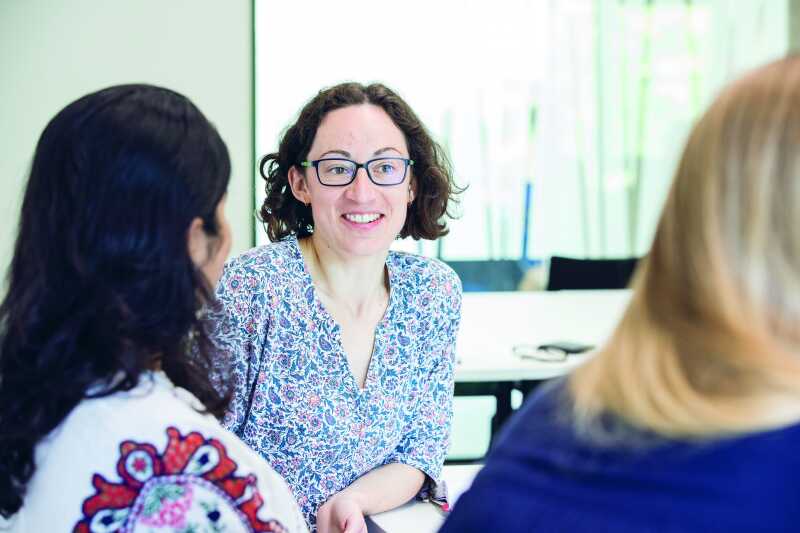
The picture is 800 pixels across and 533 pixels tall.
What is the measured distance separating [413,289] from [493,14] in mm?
3890

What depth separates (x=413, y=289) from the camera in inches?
78.0

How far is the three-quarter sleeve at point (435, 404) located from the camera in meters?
1.83

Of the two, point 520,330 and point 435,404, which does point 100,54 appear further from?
point 435,404

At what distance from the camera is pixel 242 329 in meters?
1.78

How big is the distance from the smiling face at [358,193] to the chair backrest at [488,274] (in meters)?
3.67

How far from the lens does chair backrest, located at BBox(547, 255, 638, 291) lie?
163 inches

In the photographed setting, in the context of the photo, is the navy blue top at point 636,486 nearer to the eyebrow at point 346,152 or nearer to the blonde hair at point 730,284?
the blonde hair at point 730,284

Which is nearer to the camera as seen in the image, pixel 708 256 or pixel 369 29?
pixel 708 256

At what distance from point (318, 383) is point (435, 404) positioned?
0.27 m

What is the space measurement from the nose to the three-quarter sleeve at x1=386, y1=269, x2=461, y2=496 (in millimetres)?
275

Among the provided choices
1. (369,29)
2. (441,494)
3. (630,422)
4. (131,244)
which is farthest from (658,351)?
(369,29)

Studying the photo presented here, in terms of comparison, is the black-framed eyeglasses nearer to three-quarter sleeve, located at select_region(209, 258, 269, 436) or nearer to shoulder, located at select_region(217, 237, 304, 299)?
shoulder, located at select_region(217, 237, 304, 299)

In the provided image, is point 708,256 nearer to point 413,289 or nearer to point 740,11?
point 413,289

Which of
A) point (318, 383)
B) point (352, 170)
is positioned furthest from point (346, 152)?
point (318, 383)
